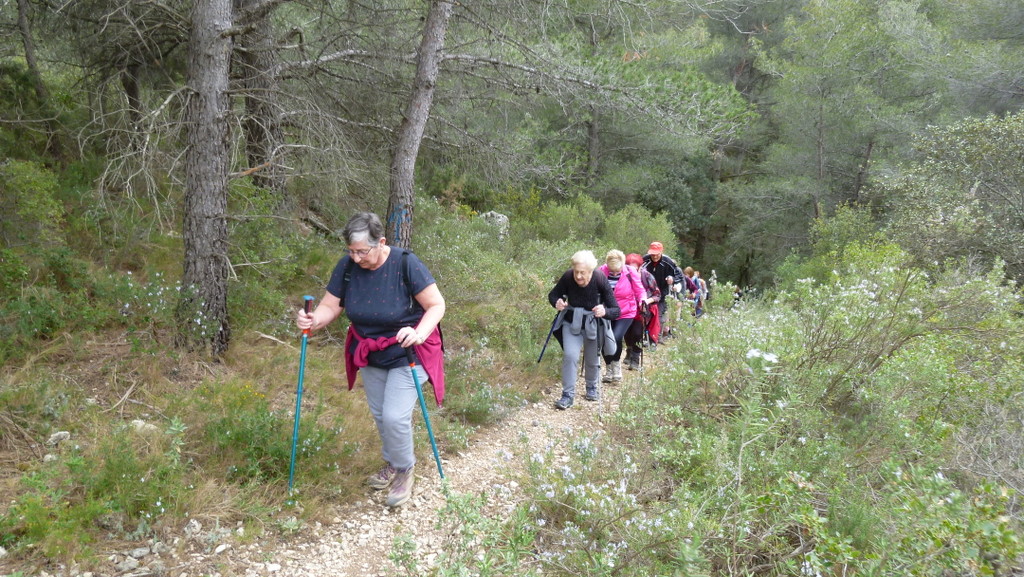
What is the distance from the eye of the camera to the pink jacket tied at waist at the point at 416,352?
3615mm

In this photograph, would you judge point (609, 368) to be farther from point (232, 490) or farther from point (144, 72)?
point (144, 72)

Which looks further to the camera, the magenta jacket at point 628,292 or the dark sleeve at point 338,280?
the magenta jacket at point 628,292

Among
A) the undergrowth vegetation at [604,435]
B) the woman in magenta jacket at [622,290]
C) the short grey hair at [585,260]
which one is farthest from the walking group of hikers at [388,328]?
the woman in magenta jacket at [622,290]

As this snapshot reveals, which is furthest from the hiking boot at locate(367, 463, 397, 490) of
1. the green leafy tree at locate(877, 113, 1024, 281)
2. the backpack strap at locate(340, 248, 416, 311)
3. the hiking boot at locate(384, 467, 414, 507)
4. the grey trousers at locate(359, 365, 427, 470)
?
the green leafy tree at locate(877, 113, 1024, 281)

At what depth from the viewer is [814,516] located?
8.01ft

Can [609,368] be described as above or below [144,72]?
below

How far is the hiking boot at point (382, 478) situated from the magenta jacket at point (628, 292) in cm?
338

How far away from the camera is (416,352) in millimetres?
3760

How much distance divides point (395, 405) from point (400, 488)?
2.08 feet

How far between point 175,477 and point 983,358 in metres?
6.04

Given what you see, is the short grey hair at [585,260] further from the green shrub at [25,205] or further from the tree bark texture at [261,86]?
the green shrub at [25,205]

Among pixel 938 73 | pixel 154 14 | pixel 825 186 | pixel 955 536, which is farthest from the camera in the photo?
pixel 825 186

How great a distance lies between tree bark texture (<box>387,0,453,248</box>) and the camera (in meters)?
6.37

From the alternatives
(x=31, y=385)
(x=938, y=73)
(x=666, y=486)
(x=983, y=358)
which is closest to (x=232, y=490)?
(x=31, y=385)
